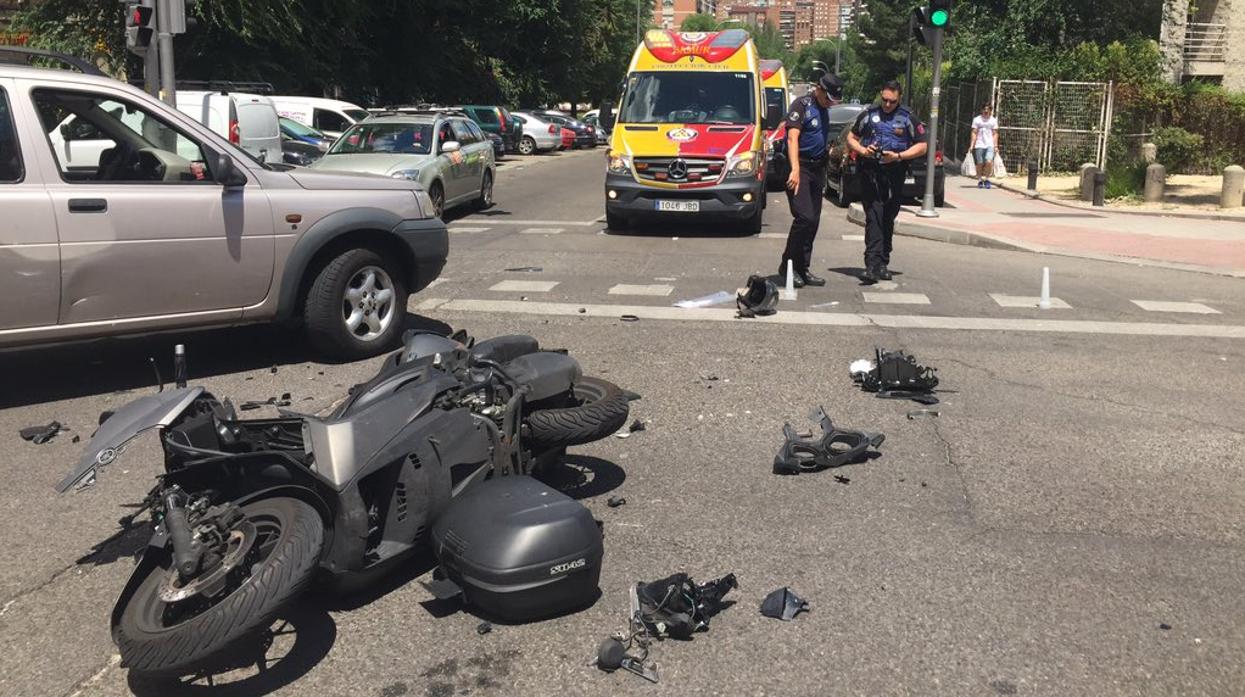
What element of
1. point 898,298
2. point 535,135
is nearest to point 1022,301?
point 898,298

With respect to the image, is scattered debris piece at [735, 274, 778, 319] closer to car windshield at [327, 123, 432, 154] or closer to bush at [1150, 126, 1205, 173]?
car windshield at [327, 123, 432, 154]

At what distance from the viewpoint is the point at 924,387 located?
6957 mm

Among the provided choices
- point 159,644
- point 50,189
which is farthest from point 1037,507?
point 50,189

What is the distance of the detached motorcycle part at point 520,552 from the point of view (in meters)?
3.71

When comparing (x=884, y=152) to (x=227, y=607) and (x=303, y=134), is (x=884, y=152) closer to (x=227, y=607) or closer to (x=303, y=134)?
(x=227, y=607)

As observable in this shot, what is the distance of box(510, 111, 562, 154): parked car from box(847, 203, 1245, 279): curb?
76.8ft

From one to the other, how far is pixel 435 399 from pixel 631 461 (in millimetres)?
1622

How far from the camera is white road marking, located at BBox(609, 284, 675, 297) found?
10.6 metres

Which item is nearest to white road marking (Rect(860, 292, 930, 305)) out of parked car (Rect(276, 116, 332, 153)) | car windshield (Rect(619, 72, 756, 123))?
car windshield (Rect(619, 72, 756, 123))

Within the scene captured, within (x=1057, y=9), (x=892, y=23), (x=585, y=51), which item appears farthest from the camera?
(x=892, y=23)

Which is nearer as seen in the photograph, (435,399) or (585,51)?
(435,399)

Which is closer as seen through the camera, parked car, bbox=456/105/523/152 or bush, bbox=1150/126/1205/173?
bush, bbox=1150/126/1205/173

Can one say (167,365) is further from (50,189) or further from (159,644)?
(159,644)

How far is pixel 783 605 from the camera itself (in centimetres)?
397
